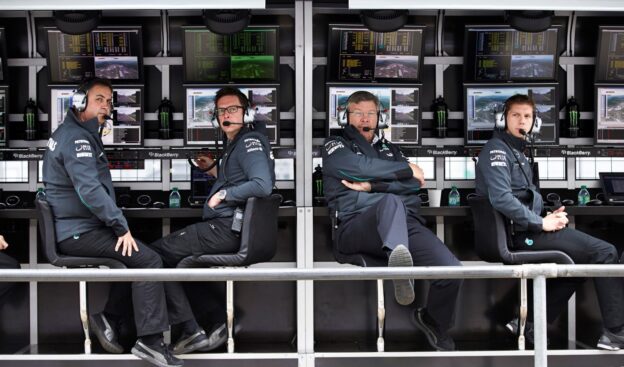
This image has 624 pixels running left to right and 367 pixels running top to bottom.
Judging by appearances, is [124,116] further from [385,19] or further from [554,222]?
[554,222]

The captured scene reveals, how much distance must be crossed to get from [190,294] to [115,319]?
459mm

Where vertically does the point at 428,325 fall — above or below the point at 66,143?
below

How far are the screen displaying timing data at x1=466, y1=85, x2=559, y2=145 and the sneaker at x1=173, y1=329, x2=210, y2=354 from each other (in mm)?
2056

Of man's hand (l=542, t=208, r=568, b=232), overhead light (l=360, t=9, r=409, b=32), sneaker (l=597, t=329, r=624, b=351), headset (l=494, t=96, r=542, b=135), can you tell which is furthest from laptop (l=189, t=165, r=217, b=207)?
sneaker (l=597, t=329, r=624, b=351)

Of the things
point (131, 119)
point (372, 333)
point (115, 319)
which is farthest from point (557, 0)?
point (115, 319)

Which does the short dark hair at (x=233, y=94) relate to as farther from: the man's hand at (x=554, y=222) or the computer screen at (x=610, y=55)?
the computer screen at (x=610, y=55)

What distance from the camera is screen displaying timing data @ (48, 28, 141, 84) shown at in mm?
5043

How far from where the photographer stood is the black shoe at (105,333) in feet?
14.4

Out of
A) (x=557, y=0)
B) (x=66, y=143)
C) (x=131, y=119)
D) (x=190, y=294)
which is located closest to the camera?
(x=66, y=143)

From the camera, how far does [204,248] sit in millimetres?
4328

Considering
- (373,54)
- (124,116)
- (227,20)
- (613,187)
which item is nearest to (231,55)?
(227,20)

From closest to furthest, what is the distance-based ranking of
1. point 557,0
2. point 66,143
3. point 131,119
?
point 66,143 → point 557,0 → point 131,119

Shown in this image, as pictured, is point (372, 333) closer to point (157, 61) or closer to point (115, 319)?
point (115, 319)

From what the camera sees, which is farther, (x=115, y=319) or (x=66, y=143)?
(x=115, y=319)
